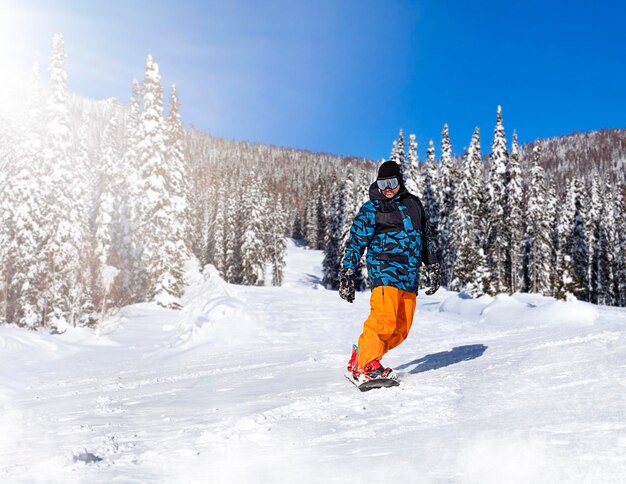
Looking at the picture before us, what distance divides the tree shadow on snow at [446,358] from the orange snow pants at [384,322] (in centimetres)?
84

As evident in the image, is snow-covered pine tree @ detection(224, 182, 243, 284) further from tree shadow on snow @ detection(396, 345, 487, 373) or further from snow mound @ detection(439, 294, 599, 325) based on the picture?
tree shadow on snow @ detection(396, 345, 487, 373)

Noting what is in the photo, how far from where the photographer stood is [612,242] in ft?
203

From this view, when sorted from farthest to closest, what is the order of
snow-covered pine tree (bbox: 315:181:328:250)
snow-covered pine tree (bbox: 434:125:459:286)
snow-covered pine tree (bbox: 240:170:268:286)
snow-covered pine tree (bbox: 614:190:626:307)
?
snow-covered pine tree (bbox: 315:181:328:250) → snow-covered pine tree (bbox: 240:170:268:286) → snow-covered pine tree (bbox: 614:190:626:307) → snow-covered pine tree (bbox: 434:125:459:286)

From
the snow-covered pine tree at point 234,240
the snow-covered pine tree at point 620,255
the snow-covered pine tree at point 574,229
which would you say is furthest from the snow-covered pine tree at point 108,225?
the snow-covered pine tree at point 620,255

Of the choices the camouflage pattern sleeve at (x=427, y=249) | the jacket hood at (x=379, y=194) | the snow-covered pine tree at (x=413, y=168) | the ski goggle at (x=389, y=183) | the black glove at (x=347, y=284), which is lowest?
the black glove at (x=347, y=284)

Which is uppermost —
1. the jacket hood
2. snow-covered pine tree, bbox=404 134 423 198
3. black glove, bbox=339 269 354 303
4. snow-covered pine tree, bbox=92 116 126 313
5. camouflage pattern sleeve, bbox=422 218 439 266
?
snow-covered pine tree, bbox=404 134 423 198

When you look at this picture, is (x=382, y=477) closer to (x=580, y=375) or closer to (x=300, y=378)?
(x=580, y=375)

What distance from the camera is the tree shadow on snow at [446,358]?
5730 mm

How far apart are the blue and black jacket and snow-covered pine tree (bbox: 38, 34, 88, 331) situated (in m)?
25.0

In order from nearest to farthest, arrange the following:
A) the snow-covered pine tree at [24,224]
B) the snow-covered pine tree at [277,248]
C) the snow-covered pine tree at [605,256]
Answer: the snow-covered pine tree at [24,224] < the snow-covered pine tree at [605,256] < the snow-covered pine tree at [277,248]

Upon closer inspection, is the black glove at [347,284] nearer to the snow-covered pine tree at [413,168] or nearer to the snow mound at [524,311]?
the snow mound at [524,311]

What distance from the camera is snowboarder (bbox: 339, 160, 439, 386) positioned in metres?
4.70

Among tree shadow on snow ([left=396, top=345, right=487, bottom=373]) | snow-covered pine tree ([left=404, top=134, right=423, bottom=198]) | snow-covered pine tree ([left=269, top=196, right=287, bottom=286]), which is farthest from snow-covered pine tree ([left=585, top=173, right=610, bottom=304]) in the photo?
tree shadow on snow ([left=396, top=345, right=487, bottom=373])

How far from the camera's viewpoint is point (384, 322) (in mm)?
4703
